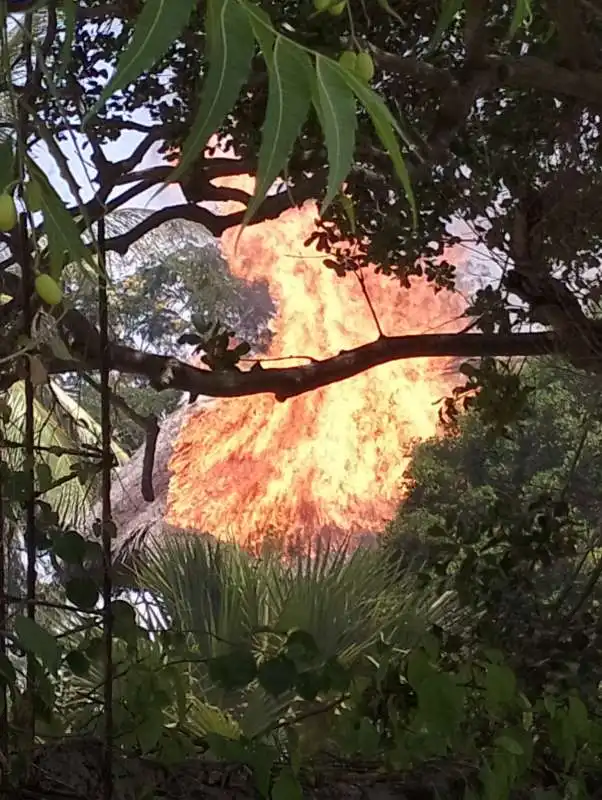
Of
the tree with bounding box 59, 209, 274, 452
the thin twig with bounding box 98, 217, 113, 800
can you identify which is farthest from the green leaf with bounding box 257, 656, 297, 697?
the tree with bounding box 59, 209, 274, 452

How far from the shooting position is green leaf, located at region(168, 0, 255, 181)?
26cm

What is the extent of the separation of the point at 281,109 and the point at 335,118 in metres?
0.02

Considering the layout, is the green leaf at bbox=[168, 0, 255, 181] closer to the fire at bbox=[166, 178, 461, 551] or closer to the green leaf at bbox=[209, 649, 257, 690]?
the green leaf at bbox=[209, 649, 257, 690]

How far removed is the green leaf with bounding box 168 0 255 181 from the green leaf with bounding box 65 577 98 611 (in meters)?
0.45

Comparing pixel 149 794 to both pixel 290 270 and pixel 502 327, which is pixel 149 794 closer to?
pixel 502 327

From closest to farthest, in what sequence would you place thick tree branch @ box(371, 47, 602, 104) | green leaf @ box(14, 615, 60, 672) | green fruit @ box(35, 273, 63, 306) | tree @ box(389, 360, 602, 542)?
green fruit @ box(35, 273, 63, 306) → green leaf @ box(14, 615, 60, 672) → thick tree branch @ box(371, 47, 602, 104) → tree @ box(389, 360, 602, 542)

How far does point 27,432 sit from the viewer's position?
2.20 ft

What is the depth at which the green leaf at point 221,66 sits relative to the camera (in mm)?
255

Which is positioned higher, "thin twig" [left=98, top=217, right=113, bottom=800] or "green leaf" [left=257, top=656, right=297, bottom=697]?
"thin twig" [left=98, top=217, right=113, bottom=800]

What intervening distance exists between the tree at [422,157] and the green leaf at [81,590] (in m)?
0.20

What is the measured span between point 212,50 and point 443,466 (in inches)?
134

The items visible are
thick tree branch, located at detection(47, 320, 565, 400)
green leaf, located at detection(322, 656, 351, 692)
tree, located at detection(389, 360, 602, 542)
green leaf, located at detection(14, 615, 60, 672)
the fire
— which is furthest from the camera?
the fire

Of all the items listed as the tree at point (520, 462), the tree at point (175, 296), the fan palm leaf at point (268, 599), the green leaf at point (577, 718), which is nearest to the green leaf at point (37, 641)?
the green leaf at point (577, 718)

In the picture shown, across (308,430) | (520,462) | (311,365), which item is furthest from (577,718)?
(308,430)
